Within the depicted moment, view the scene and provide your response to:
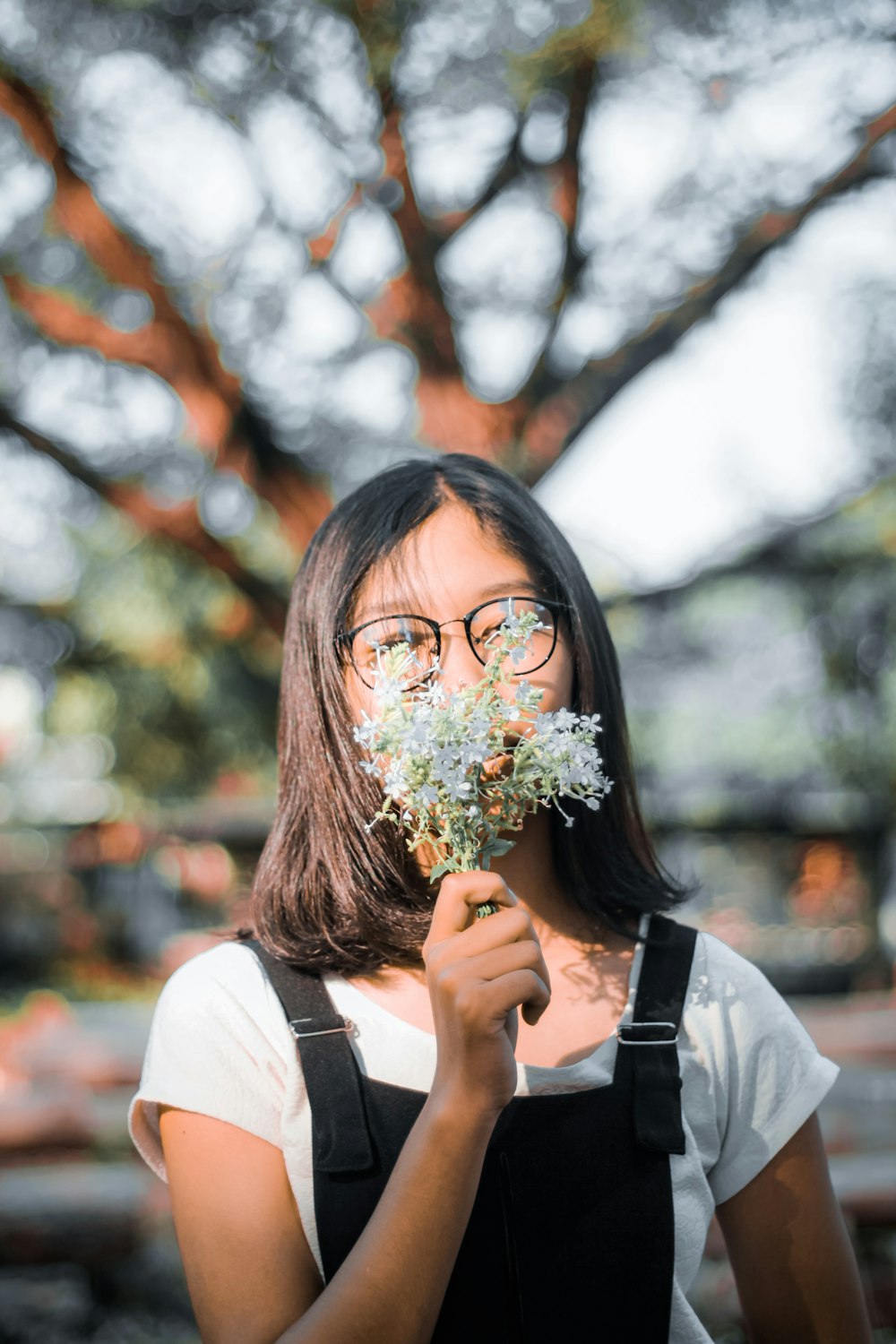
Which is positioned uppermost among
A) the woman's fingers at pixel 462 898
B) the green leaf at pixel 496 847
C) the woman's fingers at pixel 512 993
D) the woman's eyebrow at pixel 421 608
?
the woman's eyebrow at pixel 421 608

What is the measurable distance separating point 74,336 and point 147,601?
192 centimetres

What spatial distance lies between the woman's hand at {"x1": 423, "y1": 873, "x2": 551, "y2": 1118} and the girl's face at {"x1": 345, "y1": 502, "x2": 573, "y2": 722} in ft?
1.04

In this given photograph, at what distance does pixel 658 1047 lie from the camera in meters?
1.31

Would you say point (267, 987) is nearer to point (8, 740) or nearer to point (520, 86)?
point (520, 86)

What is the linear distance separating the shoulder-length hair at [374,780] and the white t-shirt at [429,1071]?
84 mm

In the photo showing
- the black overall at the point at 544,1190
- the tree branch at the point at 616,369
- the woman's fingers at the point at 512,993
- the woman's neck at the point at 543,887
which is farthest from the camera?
the tree branch at the point at 616,369

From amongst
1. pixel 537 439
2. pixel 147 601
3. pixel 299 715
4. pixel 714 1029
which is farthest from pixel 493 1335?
pixel 147 601

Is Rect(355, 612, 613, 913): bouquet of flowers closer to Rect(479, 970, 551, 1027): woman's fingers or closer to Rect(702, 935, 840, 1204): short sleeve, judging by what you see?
Rect(479, 970, 551, 1027): woman's fingers

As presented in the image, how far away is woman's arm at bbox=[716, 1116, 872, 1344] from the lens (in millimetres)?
1327

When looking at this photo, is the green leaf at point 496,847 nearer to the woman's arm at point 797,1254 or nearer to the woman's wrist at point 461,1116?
the woman's wrist at point 461,1116

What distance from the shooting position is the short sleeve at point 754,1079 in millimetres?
1337

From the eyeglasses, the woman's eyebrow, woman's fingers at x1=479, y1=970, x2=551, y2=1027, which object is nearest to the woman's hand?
woman's fingers at x1=479, y1=970, x2=551, y2=1027

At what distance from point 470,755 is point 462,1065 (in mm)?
313

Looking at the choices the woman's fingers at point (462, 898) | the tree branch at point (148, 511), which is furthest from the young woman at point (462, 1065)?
the tree branch at point (148, 511)
